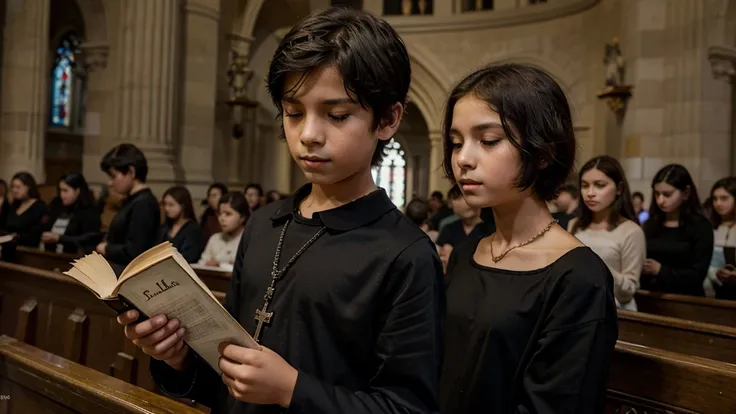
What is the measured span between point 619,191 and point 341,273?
2.25 m

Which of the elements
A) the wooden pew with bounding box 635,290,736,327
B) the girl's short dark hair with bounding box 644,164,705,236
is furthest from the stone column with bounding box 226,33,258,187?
the wooden pew with bounding box 635,290,736,327

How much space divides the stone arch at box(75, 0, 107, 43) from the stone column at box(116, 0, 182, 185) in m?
0.95

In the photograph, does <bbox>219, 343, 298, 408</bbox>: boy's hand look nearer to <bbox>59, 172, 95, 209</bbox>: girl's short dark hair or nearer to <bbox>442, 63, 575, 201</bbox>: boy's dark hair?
<bbox>442, 63, 575, 201</bbox>: boy's dark hair

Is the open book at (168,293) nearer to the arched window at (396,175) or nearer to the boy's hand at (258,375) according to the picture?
the boy's hand at (258,375)

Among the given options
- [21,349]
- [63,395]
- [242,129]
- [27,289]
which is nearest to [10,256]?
[27,289]

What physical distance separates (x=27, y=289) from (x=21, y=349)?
197 cm

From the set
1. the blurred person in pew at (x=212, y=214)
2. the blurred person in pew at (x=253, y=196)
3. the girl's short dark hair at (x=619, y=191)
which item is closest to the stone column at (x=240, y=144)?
the blurred person in pew at (x=253, y=196)

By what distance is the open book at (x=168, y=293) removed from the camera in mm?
1005

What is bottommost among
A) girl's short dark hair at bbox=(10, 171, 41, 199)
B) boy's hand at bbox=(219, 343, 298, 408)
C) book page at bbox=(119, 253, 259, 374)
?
boy's hand at bbox=(219, 343, 298, 408)

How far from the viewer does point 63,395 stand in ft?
5.58

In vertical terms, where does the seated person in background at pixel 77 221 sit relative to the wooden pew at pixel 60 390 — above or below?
above

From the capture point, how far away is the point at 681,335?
2.73 m

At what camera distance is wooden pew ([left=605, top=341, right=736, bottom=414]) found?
158cm

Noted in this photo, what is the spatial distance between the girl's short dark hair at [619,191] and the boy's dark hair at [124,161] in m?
2.62
